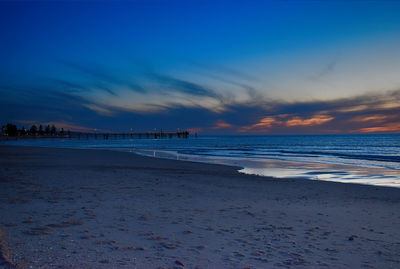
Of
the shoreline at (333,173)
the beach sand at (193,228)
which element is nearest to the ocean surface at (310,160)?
the shoreline at (333,173)

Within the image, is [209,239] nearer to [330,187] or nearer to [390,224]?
[390,224]

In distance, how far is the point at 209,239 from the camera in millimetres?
5500

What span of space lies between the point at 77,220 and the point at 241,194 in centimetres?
558

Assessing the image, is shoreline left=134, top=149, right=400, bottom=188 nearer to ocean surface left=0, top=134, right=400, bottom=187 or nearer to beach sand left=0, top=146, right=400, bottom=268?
ocean surface left=0, top=134, right=400, bottom=187

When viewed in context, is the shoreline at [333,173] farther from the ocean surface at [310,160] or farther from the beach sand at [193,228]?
the beach sand at [193,228]

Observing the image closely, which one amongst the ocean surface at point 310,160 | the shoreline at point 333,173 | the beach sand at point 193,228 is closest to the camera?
the beach sand at point 193,228

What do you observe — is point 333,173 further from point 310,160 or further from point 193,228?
point 193,228

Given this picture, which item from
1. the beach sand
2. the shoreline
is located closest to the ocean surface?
the shoreline

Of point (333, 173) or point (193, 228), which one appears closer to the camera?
point (193, 228)

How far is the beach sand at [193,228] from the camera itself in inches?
180

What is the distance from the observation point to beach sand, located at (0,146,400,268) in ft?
15.0

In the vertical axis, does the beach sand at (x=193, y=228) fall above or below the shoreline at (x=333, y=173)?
below

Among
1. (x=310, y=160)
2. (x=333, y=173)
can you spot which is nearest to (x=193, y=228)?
(x=333, y=173)

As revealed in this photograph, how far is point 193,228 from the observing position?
614 cm
